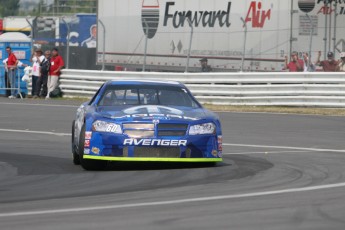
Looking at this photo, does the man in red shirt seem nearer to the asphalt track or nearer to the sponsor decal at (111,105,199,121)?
the asphalt track

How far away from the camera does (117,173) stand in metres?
12.5

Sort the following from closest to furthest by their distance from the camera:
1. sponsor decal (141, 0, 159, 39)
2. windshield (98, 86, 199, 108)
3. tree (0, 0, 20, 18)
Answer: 1. windshield (98, 86, 199, 108)
2. sponsor decal (141, 0, 159, 39)
3. tree (0, 0, 20, 18)

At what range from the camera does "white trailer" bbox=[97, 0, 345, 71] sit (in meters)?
28.2

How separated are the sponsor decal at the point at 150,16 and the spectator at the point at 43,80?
3.27 metres

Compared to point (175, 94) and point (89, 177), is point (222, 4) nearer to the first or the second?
point (175, 94)

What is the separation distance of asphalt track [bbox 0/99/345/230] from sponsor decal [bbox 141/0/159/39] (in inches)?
595

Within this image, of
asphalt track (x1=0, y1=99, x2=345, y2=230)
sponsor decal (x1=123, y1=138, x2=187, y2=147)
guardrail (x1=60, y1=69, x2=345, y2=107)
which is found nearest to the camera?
asphalt track (x1=0, y1=99, x2=345, y2=230)

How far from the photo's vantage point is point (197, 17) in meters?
32.1

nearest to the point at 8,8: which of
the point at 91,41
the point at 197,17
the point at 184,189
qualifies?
the point at 91,41

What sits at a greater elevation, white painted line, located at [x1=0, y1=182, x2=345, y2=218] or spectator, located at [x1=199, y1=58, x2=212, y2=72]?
spectator, located at [x1=199, y1=58, x2=212, y2=72]

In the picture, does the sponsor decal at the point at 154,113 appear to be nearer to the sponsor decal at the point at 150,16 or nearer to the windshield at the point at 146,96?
the windshield at the point at 146,96

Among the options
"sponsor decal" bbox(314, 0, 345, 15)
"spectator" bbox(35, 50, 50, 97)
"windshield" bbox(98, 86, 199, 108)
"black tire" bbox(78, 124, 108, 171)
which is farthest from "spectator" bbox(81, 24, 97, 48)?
"black tire" bbox(78, 124, 108, 171)

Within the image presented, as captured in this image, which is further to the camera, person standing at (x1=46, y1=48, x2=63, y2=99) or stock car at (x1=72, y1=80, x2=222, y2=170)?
person standing at (x1=46, y1=48, x2=63, y2=99)

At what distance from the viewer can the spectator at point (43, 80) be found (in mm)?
32500
